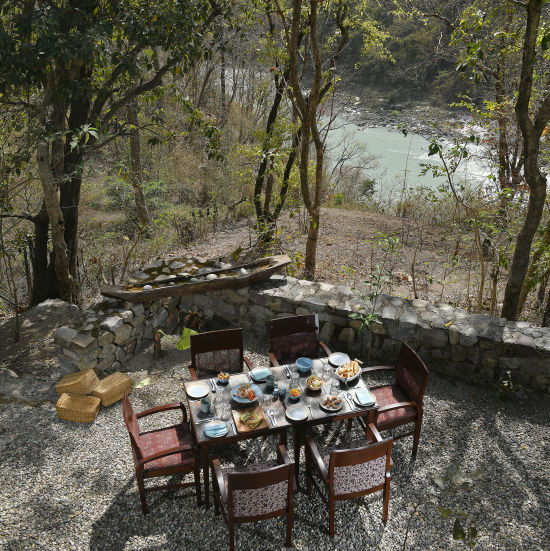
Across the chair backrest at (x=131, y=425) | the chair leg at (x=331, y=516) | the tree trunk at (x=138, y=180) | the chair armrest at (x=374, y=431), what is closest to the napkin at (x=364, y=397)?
the chair armrest at (x=374, y=431)

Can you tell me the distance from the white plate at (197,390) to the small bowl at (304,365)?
2.52ft

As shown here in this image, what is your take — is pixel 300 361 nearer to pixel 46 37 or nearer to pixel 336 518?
pixel 336 518

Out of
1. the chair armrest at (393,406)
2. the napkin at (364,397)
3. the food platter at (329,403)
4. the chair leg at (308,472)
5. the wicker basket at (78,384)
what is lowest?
the chair leg at (308,472)

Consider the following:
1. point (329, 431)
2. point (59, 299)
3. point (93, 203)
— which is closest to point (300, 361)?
point (329, 431)

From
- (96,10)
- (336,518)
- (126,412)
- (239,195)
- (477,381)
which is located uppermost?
(96,10)

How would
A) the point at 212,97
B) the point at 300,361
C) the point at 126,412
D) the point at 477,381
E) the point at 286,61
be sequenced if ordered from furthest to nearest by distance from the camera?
the point at 212,97
the point at 286,61
the point at 477,381
the point at 300,361
the point at 126,412

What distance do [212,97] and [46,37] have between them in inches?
589

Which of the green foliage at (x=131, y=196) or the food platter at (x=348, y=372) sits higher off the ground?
the green foliage at (x=131, y=196)

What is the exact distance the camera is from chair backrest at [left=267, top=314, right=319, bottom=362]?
4.15 meters

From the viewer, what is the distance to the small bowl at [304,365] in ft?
12.1

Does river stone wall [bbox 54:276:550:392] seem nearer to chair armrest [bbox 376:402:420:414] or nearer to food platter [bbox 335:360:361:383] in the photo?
food platter [bbox 335:360:361:383]

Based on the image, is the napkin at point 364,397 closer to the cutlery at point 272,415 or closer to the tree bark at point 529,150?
the cutlery at point 272,415

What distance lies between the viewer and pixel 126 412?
2.96 meters

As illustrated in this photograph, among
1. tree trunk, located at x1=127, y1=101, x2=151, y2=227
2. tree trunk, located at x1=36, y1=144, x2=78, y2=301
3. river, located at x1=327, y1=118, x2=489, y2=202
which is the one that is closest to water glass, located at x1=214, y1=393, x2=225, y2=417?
tree trunk, located at x1=36, y1=144, x2=78, y2=301
